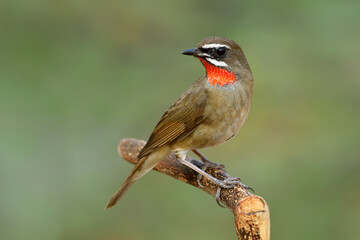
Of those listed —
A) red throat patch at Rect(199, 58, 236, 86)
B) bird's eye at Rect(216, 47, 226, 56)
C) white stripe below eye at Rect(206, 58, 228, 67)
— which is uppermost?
bird's eye at Rect(216, 47, 226, 56)

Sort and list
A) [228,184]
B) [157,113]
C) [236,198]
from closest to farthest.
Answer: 1. [236,198]
2. [228,184]
3. [157,113]

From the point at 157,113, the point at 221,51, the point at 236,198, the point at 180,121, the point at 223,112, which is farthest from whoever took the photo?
the point at 157,113

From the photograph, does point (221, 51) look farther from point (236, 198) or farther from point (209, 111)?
point (236, 198)

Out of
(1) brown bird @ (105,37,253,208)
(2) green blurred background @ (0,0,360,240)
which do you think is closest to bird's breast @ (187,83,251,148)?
(1) brown bird @ (105,37,253,208)


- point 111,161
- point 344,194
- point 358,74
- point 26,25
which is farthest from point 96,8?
point 344,194

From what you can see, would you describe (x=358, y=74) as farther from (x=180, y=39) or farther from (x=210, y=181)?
(x=210, y=181)

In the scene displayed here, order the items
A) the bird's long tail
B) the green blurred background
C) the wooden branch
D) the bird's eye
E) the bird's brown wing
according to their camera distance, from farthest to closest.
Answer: the green blurred background → the bird's long tail → the bird's brown wing → the bird's eye → the wooden branch

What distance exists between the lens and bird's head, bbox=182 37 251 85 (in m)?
4.33

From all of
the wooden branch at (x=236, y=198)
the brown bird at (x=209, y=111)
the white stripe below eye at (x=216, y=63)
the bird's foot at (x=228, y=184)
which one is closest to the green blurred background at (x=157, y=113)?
the wooden branch at (x=236, y=198)

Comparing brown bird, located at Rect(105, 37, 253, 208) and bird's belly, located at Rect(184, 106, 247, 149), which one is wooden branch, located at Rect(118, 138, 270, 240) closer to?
brown bird, located at Rect(105, 37, 253, 208)

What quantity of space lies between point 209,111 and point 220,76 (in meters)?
0.27

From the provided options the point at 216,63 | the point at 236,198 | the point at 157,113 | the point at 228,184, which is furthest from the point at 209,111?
the point at 157,113

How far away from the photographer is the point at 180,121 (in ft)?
15.6

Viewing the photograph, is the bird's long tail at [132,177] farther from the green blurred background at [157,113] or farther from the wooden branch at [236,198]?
the green blurred background at [157,113]
